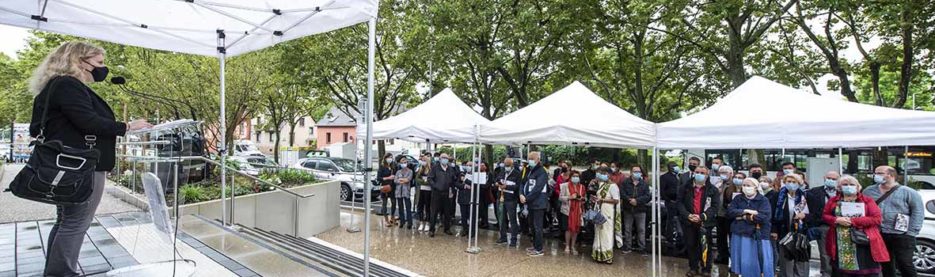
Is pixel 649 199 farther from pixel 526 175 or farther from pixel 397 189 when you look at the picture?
pixel 397 189

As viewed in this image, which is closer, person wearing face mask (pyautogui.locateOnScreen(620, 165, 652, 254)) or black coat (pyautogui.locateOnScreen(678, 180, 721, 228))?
black coat (pyautogui.locateOnScreen(678, 180, 721, 228))

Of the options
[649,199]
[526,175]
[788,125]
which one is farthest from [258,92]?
[788,125]

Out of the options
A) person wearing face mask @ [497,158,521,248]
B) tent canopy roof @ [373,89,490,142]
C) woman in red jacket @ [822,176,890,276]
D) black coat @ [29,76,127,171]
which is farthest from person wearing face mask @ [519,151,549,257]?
black coat @ [29,76,127,171]

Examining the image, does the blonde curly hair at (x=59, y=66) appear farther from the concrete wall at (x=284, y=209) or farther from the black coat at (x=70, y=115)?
the concrete wall at (x=284, y=209)

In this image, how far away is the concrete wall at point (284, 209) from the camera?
757 cm

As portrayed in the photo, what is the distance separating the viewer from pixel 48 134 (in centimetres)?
293

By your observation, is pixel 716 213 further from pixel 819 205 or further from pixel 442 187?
pixel 442 187

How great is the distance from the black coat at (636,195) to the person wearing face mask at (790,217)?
201 centimetres

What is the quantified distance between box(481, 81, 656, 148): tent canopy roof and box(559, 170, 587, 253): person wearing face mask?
3.65 ft

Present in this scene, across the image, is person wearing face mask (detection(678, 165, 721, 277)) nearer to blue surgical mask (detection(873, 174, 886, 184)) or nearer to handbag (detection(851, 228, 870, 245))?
handbag (detection(851, 228, 870, 245))

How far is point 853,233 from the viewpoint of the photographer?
205 inches

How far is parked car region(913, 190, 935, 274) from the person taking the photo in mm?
6699

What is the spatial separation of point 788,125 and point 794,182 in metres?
1.00

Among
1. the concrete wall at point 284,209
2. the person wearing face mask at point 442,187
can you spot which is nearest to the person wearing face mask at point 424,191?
the person wearing face mask at point 442,187
